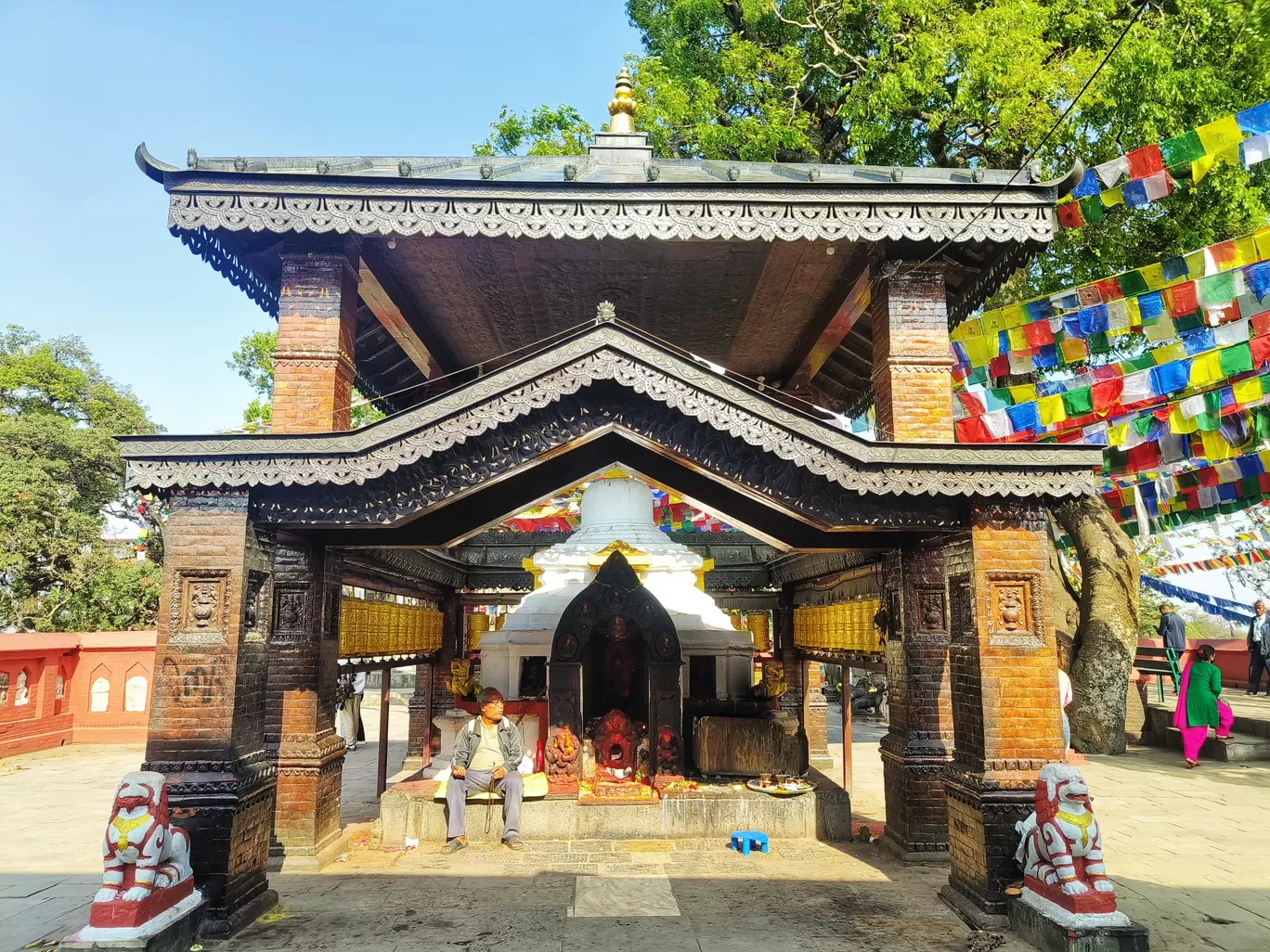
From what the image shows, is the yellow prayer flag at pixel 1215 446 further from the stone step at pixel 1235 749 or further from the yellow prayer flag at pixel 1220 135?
the stone step at pixel 1235 749

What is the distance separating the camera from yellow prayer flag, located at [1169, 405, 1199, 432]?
12672mm

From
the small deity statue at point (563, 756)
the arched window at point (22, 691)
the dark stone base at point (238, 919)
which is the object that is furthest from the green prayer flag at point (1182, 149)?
the arched window at point (22, 691)

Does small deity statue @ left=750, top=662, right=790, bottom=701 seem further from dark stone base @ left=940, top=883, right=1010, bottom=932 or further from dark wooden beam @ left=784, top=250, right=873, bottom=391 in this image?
dark stone base @ left=940, top=883, right=1010, bottom=932

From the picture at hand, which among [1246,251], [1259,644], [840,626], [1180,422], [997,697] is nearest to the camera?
[997,697]

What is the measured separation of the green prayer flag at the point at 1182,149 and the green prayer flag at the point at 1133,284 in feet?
4.97

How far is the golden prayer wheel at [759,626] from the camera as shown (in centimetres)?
1484

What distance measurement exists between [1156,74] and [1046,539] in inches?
429

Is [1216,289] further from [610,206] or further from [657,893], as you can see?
[657,893]

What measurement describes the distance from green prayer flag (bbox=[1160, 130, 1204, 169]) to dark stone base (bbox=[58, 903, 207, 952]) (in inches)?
546

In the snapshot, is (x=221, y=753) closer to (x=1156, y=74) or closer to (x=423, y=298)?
(x=423, y=298)

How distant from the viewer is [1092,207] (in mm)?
11242

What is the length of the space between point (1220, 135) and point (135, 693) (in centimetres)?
2289

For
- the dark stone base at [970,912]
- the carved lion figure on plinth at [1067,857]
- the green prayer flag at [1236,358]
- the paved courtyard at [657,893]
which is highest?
the green prayer flag at [1236,358]

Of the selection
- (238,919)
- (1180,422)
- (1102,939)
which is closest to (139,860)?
(238,919)
